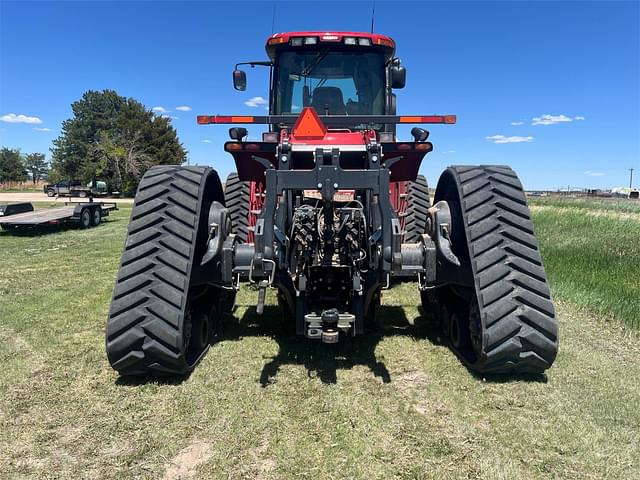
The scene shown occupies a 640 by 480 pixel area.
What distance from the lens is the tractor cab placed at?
5.36 meters

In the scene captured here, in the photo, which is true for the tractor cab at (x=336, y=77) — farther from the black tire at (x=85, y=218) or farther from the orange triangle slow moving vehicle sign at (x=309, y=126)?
the black tire at (x=85, y=218)

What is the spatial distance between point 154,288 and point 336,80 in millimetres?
3424

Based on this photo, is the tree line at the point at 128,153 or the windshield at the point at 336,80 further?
the tree line at the point at 128,153

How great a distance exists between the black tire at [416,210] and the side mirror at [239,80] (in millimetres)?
2838

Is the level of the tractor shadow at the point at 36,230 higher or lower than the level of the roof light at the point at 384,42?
lower

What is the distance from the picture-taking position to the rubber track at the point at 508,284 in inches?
127

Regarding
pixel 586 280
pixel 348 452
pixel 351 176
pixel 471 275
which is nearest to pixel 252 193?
pixel 351 176

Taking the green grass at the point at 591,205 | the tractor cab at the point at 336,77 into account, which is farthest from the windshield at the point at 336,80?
the green grass at the point at 591,205

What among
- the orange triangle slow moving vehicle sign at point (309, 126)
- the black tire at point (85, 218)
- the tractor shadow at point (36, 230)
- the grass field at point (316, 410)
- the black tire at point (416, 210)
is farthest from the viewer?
the black tire at point (85, 218)

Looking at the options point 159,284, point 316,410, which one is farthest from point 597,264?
point 159,284

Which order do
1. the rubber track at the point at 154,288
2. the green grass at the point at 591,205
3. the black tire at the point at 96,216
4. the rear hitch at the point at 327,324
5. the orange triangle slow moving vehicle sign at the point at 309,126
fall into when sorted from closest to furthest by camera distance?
the rubber track at the point at 154,288 < the rear hitch at the point at 327,324 < the orange triangle slow moving vehicle sign at the point at 309,126 < the black tire at the point at 96,216 < the green grass at the point at 591,205

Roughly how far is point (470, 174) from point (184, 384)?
278cm

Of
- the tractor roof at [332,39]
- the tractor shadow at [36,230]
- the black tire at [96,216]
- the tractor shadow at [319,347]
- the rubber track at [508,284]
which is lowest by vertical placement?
the tractor shadow at [36,230]

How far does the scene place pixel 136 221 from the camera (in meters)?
3.59
